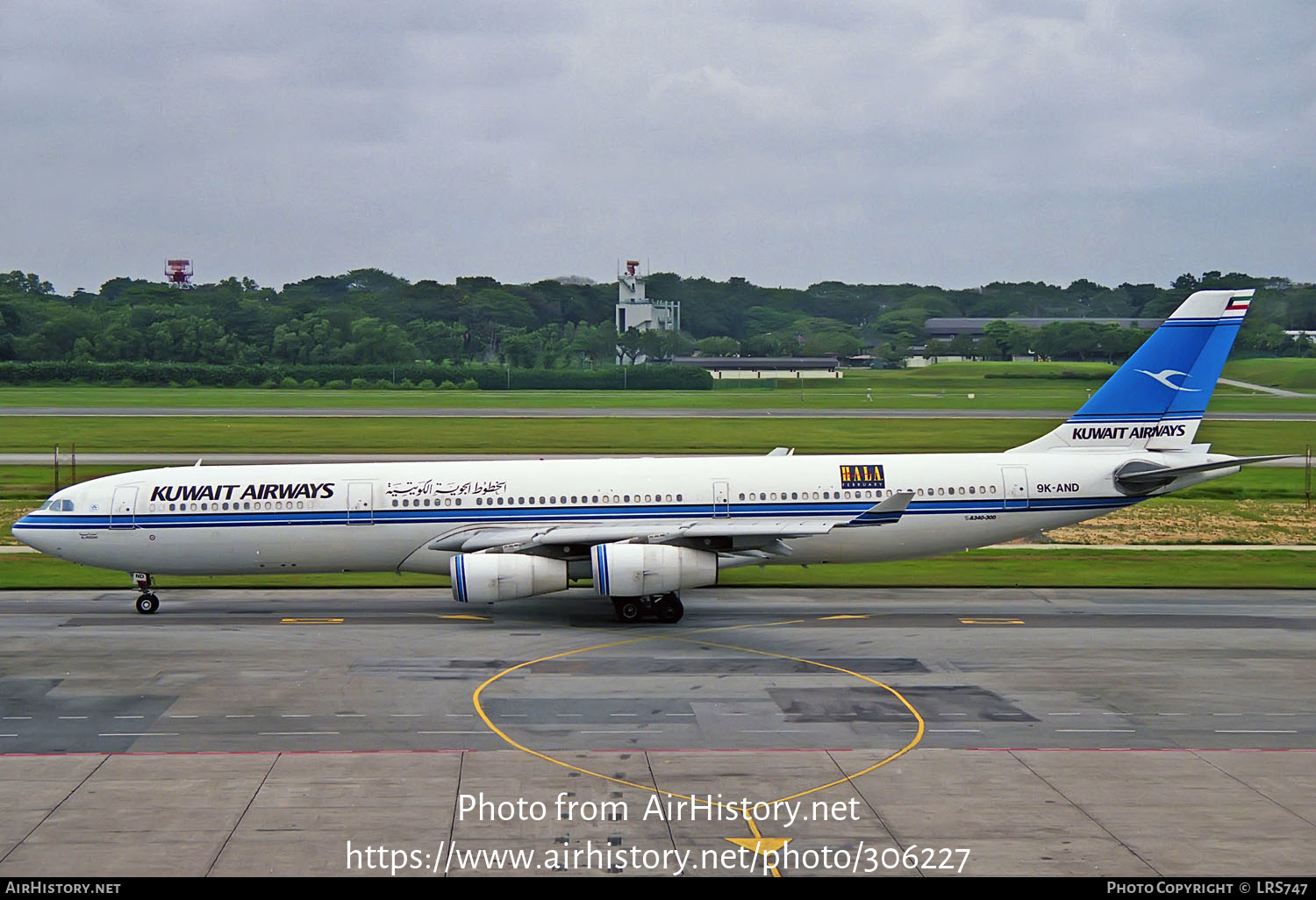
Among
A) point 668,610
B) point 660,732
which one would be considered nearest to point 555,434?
point 668,610

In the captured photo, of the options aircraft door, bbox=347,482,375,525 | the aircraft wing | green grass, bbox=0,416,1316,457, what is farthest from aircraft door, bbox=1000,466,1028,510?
green grass, bbox=0,416,1316,457

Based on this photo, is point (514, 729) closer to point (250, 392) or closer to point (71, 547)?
point (71, 547)

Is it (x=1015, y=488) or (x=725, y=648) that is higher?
(x=1015, y=488)

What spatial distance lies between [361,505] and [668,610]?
354 inches

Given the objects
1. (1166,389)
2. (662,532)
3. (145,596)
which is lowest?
(145,596)

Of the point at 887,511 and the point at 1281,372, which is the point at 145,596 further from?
the point at 1281,372

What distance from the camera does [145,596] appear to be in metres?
34.2

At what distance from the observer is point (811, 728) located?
23141 mm

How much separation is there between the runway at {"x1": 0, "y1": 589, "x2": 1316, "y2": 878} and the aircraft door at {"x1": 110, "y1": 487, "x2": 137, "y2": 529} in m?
2.53

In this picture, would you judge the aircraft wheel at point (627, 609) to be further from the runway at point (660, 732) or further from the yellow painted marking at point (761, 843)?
the yellow painted marking at point (761, 843)

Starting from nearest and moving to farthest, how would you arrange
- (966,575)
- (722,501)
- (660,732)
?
(660,732) → (722,501) → (966,575)

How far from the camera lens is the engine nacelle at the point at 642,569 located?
102 ft

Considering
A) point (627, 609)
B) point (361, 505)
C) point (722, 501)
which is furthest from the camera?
point (722, 501)
